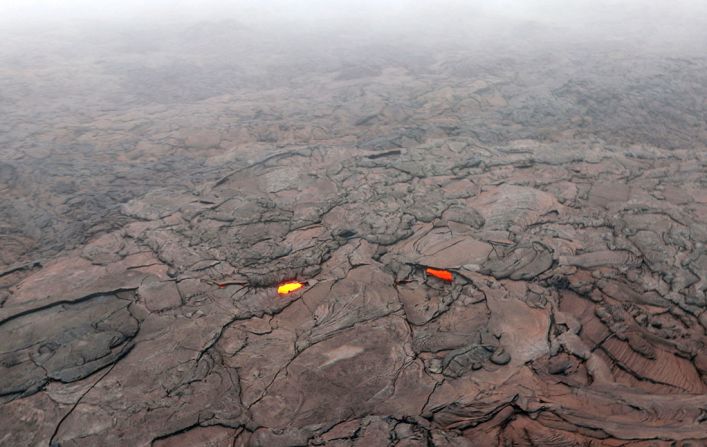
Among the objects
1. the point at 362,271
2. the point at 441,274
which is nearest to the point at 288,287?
the point at 362,271

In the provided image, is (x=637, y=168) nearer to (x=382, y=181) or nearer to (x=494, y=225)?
(x=494, y=225)

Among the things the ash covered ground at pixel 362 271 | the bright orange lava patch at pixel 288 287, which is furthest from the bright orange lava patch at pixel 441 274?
the bright orange lava patch at pixel 288 287

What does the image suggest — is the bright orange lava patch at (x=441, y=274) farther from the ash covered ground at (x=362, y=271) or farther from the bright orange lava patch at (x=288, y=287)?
the bright orange lava patch at (x=288, y=287)

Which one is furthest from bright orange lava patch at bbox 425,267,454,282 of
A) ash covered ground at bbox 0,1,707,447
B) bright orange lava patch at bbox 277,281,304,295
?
bright orange lava patch at bbox 277,281,304,295

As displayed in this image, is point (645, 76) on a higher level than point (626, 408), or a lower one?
higher

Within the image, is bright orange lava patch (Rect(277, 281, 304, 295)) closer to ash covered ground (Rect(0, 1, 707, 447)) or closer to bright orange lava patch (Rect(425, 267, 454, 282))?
ash covered ground (Rect(0, 1, 707, 447))

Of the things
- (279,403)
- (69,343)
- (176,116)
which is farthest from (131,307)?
(176,116)
